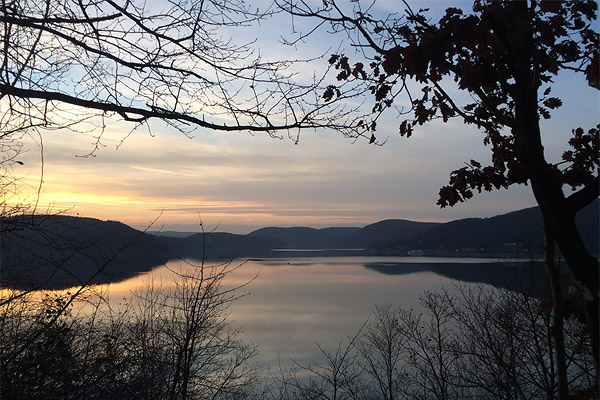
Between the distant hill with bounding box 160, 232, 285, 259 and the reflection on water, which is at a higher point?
the distant hill with bounding box 160, 232, 285, 259

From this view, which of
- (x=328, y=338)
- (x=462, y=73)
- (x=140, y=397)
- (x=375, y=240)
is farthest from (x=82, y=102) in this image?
(x=375, y=240)

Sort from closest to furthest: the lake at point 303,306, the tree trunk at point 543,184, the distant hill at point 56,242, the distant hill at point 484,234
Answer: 1. the tree trunk at point 543,184
2. the distant hill at point 56,242
3. the lake at point 303,306
4. the distant hill at point 484,234

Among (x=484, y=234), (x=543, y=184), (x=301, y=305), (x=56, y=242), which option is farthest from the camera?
(x=484, y=234)

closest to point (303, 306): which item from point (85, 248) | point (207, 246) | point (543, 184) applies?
point (207, 246)

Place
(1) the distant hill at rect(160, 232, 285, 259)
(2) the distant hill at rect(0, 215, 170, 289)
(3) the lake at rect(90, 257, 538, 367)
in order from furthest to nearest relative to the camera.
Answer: (3) the lake at rect(90, 257, 538, 367), (1) the distant hill at rect(160, 232, 285, 259), (2) the distant hill at rect(0, 215, 170, 289)

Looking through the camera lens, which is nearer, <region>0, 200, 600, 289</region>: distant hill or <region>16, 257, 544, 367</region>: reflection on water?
<region>0, 200, 600, 289</region>: distant hill

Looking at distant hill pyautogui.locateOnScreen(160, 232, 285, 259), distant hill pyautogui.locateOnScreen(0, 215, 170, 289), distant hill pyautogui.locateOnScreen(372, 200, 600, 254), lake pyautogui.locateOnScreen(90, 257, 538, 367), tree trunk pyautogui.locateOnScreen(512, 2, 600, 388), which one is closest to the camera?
tree trunk pyautogui.locateOnScreen(512, 2, 600, 388)

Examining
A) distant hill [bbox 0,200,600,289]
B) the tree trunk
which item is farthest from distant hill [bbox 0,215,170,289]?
the tree trunk

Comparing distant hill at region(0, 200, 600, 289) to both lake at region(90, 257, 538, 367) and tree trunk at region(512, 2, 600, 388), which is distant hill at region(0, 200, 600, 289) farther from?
lake at region(90, 257, 538, 367)

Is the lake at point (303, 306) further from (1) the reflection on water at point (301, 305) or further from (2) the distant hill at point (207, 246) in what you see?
(2) the distant hill at point (207, 246)

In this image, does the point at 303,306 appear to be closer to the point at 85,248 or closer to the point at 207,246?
the point at 207,246

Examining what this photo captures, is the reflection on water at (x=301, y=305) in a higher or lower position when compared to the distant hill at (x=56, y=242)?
lower

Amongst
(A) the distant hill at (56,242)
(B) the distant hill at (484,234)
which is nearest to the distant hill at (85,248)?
(A) the distant hill at (56,242)

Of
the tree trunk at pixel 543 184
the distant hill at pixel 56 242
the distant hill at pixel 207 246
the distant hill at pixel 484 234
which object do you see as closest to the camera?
the tree trunk at pixel 543 184
